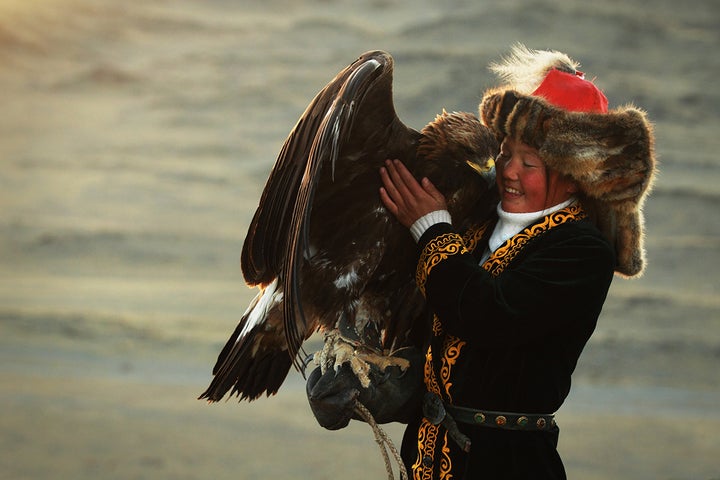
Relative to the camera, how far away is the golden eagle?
8.27 feet

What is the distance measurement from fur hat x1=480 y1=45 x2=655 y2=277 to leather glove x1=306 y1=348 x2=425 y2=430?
60cm

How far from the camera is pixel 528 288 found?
6.95 feet

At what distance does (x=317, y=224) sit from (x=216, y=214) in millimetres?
9005

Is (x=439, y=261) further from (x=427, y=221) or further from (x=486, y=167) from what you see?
(x=486, y=167)

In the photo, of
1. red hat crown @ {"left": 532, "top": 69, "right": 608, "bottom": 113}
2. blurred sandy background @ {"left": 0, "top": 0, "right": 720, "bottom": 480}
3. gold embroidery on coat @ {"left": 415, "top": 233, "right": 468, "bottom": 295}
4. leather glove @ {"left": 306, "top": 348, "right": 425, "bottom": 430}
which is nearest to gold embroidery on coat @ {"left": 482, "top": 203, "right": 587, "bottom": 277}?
gold embroidery on coat @ {"left": 415, "top": 233, "right": 468, "bottom": 295}

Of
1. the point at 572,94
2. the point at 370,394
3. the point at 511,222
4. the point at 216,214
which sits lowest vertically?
the point at 216,214

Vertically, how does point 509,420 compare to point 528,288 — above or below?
below

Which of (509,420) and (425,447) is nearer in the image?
(509,420)

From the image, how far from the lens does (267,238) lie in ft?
8.52

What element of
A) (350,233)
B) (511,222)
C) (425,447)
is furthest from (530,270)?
(350,233)

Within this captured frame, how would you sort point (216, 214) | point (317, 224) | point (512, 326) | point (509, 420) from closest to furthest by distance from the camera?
point (512, 326) < point (509, 420) < point (317, 224) < point (216, 214)

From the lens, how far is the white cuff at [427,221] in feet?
7.77

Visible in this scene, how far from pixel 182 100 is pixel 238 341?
38.7 ft

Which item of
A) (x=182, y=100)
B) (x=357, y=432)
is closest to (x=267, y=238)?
(x=357, y=432)
